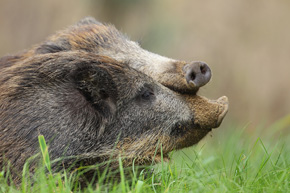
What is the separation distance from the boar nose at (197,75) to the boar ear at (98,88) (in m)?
0.86

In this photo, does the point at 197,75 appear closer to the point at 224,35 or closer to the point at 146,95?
the point at 146,95

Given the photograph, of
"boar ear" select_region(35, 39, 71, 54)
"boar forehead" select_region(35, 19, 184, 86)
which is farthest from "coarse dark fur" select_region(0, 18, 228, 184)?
"boar ear" select_region(35, 39, 71, 54)

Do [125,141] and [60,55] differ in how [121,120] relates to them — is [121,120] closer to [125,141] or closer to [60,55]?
[125,141]

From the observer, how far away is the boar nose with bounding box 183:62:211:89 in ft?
19.5

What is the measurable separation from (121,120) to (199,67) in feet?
3.50

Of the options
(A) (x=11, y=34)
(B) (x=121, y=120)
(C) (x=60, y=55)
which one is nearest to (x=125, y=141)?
(B) (x=121, y=120)

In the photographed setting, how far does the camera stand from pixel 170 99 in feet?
A: 19.2

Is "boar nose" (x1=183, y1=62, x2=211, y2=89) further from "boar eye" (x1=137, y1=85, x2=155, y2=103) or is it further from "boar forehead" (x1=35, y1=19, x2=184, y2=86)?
"boar forehead" (x1=35, y1=19, x2=184, y2=86)

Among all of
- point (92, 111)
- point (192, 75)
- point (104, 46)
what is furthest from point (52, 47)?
point (192, 75)

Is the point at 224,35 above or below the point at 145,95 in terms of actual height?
below

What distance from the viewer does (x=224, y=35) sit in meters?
15.9

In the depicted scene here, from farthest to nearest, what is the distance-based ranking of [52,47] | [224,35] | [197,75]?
[224,35], [52,47], [197,75]

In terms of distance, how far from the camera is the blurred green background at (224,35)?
14.9 meters

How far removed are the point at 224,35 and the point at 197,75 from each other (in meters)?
10.2
